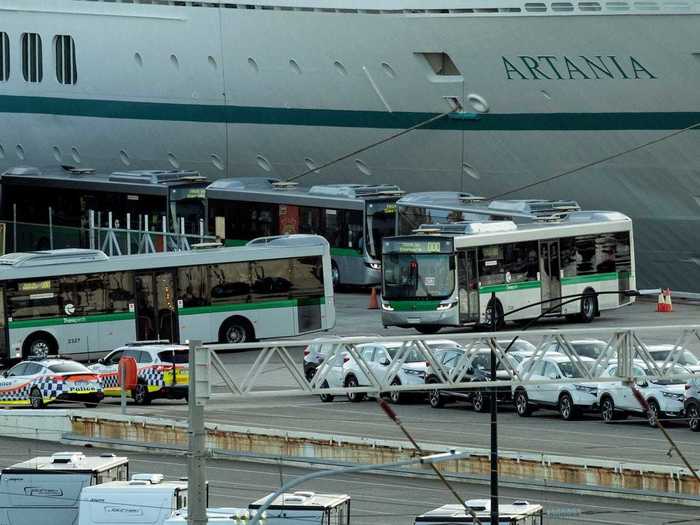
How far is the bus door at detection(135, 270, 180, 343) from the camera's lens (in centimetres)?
4181

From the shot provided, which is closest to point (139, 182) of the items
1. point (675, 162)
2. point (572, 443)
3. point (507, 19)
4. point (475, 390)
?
point (507, 19)

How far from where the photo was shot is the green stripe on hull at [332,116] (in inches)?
1857

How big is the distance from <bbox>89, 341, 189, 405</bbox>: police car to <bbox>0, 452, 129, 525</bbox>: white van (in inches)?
346

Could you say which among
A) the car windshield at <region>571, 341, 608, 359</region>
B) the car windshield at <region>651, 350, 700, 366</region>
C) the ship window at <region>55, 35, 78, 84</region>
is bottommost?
the car windshield at <region>651, 350, 700, 366</region>

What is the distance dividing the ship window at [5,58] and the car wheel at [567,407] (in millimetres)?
32676

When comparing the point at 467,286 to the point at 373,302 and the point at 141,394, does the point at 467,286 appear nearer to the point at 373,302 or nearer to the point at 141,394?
the point at 373,302

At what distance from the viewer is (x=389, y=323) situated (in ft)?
139

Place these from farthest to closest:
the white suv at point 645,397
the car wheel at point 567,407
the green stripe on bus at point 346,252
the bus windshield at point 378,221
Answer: the green stripe on bus at point 346,252 → the bus windshield at point 378,221 → the car wheel at point 567,407 → the white suv at point 645,397

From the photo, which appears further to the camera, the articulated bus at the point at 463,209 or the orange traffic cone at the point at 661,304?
the articulated bus at the point at 463,209

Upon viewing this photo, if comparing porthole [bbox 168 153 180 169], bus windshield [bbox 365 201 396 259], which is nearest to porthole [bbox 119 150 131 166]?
porthole [bbox 168 153 180 169]

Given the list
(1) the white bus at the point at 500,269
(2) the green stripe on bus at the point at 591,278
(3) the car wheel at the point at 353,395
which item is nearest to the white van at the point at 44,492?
(3) the car wheel at the point at 353,395

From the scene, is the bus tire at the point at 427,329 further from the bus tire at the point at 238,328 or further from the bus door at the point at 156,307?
the bus door at the point at 156,307

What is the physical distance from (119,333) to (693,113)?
14015 millimetres

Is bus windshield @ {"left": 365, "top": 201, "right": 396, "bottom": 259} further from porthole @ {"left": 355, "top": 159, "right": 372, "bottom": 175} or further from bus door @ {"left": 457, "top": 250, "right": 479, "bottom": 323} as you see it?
bus door @ {"left": 457, "top": 250, "right": 479, "bottom": 323}
